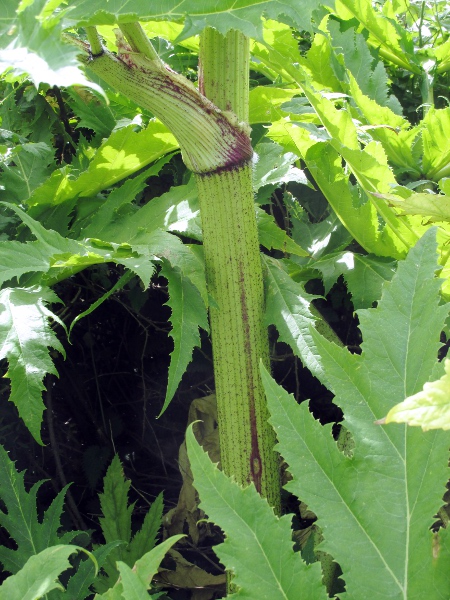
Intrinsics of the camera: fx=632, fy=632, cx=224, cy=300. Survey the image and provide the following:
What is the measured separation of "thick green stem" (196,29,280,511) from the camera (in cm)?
67

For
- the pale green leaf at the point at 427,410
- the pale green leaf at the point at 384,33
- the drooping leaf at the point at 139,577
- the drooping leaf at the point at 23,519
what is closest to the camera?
the pale green leaf at the point at 427,410

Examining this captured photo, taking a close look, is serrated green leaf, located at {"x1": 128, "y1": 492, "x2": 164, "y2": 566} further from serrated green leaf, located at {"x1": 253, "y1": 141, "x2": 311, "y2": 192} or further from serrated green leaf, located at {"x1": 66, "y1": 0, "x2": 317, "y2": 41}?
serrated green leaf, located at {"x1": 66, "y1": 0, "x2": 317, "y2": 41}

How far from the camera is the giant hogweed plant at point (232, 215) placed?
49 cm

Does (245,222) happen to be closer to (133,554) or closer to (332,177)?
(332,177)

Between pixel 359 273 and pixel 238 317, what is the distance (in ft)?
0.60

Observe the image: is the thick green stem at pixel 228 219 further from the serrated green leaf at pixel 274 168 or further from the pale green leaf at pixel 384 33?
the pale green leaf at pixel 384 33

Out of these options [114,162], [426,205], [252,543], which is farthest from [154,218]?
[252,543]

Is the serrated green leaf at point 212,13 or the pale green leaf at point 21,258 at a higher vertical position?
the serrated green leaf at point 212,13

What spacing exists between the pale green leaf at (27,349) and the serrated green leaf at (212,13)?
0.30 metres

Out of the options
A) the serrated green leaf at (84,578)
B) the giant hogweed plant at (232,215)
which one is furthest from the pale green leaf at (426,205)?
the serrated green leaf at (84,578)

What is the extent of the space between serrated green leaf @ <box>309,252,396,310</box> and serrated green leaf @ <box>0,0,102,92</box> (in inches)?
18.3

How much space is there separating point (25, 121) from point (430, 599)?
917 millimetres

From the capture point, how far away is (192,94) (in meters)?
0.63

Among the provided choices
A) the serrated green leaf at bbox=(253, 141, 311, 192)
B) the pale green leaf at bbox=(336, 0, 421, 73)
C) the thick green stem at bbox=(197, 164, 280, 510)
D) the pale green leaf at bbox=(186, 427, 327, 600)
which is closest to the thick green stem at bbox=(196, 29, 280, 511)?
the thick green stem at bbox=(197, 164, 280, 510)
